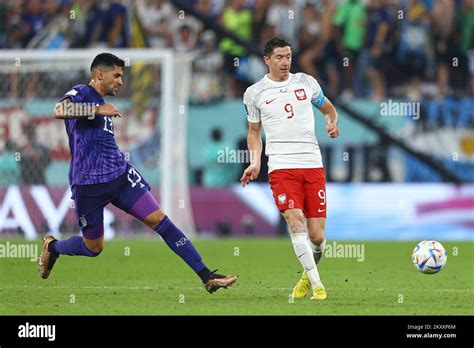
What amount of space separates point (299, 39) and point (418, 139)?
10.8 feet

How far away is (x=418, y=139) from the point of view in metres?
24.7

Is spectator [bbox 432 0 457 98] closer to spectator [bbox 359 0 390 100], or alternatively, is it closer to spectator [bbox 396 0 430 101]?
spectator [bbox 396 0 430 101]

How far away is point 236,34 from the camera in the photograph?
25.7 m

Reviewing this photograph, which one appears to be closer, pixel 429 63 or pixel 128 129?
pixel 128 129

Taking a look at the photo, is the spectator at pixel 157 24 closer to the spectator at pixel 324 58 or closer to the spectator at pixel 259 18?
the spectator at pixel 259 18

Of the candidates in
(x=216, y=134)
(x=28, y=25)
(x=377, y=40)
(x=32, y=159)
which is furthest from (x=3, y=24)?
(x=377, y=40)

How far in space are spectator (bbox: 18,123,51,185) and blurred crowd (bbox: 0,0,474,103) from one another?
293 centimetres

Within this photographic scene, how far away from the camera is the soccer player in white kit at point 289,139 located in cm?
1166

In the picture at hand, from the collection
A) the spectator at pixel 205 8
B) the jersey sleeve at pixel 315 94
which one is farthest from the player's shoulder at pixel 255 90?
the spectator at pixel 205 8

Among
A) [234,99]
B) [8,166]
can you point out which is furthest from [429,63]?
[8,166]

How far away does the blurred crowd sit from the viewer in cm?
2511

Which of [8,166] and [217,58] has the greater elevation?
[217,58]
